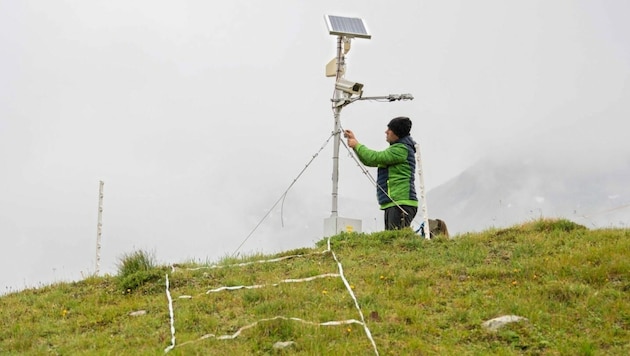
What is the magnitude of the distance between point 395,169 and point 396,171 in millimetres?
35

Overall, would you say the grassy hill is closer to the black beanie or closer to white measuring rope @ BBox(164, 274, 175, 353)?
white measuring rope @ BBox(164, 274, 175, 353)

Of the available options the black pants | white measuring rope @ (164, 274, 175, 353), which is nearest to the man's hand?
the black pants

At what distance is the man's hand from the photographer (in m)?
10.4

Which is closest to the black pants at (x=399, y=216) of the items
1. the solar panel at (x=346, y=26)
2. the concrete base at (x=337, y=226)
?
the concrete base at (x=337, y=226)

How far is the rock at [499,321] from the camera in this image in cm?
615

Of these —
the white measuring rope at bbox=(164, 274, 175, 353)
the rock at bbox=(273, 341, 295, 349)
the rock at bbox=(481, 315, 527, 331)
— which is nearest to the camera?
the rock at bbox=(273, 341, 295, 349)

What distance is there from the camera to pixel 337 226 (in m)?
11.0

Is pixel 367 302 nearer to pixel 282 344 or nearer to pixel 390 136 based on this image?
pixel 282 344

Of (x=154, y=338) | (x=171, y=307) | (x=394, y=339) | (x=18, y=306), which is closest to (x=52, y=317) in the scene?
(x=18, y=306)

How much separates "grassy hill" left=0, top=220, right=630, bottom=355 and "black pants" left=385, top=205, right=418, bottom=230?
1.89 ft

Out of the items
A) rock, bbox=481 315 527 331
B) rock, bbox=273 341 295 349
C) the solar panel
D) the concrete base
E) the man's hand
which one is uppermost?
the solar panel

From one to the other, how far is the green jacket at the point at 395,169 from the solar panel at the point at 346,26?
2.67 metres

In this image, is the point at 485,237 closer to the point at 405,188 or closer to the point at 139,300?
the point at 405,188

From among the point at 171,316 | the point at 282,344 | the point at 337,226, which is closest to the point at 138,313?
the point at 171,316
